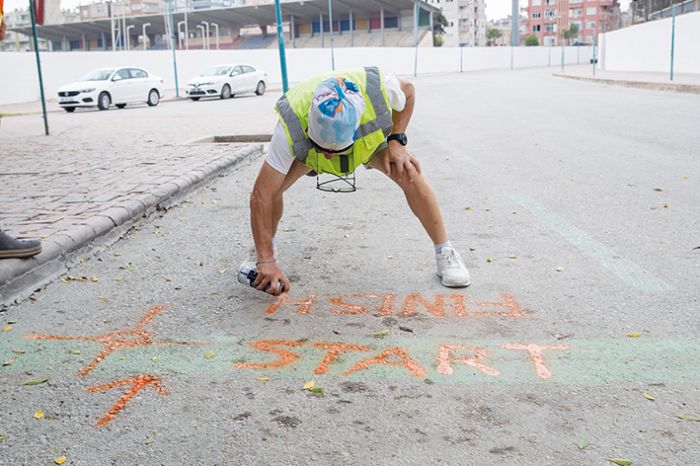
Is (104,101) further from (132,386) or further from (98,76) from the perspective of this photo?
(132,386)

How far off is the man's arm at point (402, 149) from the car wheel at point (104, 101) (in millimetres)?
22903

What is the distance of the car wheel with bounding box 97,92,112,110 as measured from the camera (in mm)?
24938

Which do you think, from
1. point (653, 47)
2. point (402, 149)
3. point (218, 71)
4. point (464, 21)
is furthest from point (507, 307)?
point (464, 21)

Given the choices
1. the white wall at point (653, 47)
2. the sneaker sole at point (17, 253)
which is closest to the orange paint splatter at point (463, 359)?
the sneaker sole at point (17, 253)

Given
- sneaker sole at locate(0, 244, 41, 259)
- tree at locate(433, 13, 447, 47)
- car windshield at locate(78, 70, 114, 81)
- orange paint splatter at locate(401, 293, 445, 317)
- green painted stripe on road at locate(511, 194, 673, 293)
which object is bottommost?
orange paint splatter at locate(401, 293, 445, 317)

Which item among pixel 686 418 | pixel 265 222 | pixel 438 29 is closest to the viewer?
pixel 686 418

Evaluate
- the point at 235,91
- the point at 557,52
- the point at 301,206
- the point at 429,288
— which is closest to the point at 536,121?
the point at 301,206

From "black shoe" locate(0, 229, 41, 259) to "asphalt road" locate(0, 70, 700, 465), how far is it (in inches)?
10.8

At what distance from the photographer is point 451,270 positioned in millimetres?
4098

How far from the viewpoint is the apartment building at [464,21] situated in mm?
117875

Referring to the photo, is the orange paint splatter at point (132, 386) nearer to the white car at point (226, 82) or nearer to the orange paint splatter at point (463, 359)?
the orange paint splatter at point (463, 359)

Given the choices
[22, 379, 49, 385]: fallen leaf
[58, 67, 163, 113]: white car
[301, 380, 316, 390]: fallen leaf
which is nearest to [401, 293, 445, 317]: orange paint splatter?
[301, 380, 316, 390]: fallen leaf

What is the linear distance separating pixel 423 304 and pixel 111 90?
23997 mm

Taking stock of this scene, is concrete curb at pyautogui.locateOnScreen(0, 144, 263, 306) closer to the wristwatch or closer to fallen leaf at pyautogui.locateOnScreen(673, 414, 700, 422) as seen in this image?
the wristwatch
